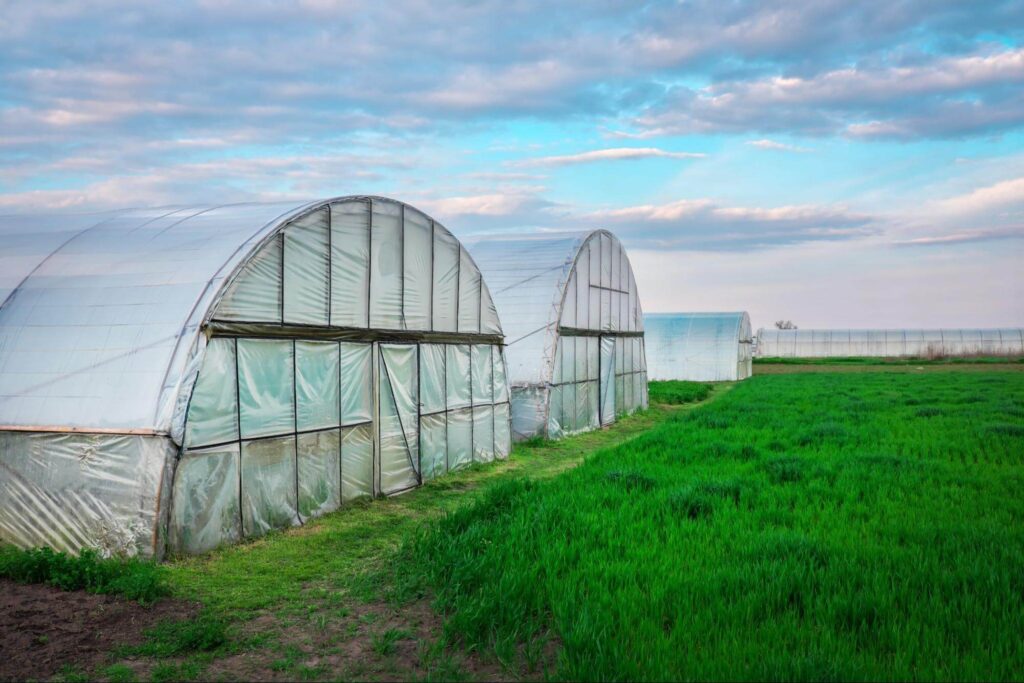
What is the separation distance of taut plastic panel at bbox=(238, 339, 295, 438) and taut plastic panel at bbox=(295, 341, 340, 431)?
20 cm

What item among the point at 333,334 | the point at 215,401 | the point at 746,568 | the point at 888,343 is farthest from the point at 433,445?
the point at 888,343

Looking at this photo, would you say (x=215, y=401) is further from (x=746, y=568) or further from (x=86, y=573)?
(x=746, y=568)

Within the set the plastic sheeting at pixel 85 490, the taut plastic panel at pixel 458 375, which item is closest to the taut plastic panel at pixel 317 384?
the plastic sheeting at pixel 85 490

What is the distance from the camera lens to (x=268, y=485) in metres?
10.8

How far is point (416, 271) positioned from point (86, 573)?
7.67m

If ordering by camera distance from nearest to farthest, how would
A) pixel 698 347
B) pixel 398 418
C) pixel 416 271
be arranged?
1. pixel 398 418
2. pixel 416 271
3. pixel 698 347

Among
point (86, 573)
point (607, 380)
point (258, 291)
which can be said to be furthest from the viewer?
point (607, 380)

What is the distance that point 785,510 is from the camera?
31.3 ft

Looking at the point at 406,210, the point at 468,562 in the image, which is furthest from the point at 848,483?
the point at 406,210

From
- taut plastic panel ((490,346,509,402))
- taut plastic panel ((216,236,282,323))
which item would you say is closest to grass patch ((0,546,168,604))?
taut plastic panel ((216,236,282,323))

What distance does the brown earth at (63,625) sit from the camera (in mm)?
6457

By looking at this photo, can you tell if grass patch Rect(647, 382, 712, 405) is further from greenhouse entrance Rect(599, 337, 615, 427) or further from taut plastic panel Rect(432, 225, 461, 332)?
taut plastic panel Rect(432, 225, 461, 332)

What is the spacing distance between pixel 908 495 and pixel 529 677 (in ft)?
22.1

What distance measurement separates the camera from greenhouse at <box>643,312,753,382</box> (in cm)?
4481
